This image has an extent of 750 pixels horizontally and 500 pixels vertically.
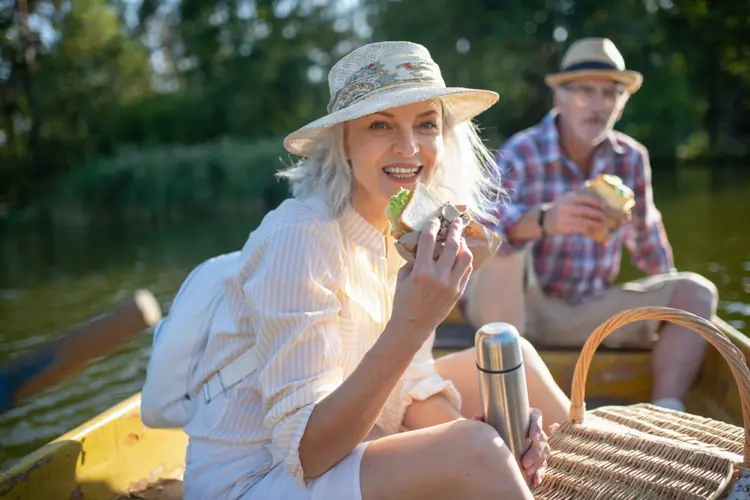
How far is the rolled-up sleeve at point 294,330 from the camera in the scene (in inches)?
62.2

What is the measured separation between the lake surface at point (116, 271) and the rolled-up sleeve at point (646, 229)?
2110 millimetres

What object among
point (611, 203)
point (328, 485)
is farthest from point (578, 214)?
point (328, 485)

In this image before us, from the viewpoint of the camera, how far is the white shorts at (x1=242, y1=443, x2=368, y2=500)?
5.10 ft

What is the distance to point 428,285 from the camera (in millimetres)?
1500

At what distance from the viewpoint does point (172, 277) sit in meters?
9.30

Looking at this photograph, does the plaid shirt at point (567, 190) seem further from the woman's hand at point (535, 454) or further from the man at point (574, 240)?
the woman's hand at point (535, 454)

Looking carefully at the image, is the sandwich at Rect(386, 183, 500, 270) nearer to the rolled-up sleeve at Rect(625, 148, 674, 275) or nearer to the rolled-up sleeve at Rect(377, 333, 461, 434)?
the rolled-up sleeve at Rect(377, 333, 461, 434)

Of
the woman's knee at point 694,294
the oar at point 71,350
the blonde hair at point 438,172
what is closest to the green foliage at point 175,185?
the woman's knee at point 694,294

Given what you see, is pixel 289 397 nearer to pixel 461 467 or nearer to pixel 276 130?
pixel 461 467

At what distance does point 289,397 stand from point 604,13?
20.5m

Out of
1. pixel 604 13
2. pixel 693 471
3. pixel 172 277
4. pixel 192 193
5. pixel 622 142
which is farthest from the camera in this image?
pixel 604 13

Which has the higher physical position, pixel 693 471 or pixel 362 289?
pixel 362 289

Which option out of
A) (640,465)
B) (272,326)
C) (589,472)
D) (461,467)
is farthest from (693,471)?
(272,326)

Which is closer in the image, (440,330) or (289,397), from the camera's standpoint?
(289,397)
